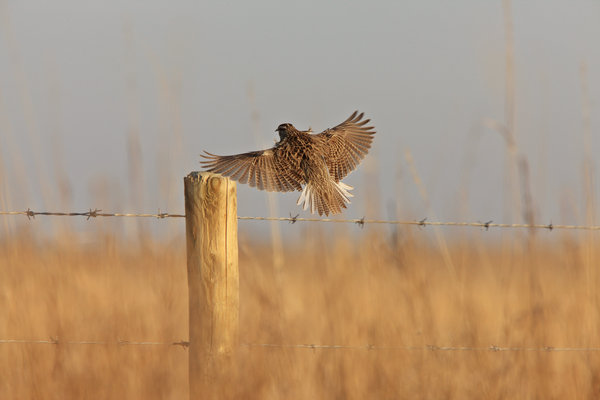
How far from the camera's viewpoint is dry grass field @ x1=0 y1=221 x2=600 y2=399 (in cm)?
311

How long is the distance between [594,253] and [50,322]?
2638 millimetres

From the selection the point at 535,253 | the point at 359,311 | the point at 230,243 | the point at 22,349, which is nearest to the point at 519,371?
the point at 535,253

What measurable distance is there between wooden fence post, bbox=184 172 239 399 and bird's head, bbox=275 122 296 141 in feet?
3.80

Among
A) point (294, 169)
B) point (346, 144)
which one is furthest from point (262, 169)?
point (346, 144)

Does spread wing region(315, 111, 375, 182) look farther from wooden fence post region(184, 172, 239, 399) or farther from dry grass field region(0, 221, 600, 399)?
wooden fence post region(184, 172, 239, 399)

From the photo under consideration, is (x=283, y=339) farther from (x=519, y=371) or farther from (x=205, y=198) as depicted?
(x=519, y=371)

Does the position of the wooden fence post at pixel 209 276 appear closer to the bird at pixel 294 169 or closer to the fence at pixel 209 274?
the fence at pixel 209 274

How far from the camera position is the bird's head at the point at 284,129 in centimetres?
375

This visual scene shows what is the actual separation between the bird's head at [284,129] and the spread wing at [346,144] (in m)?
0.22

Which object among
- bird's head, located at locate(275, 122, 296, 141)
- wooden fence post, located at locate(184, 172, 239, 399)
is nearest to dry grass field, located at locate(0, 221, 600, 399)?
wooden fence post, located at locate(184, 172, 239, 399)

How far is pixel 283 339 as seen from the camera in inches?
121

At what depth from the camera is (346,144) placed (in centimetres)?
415

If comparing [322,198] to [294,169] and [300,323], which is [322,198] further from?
[300,323]

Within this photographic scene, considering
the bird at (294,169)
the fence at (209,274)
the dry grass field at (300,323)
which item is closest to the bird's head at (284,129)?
the bird at (294,169)
